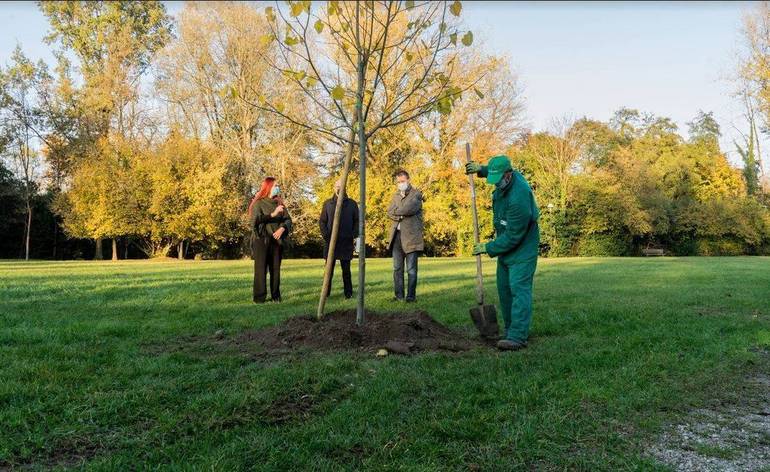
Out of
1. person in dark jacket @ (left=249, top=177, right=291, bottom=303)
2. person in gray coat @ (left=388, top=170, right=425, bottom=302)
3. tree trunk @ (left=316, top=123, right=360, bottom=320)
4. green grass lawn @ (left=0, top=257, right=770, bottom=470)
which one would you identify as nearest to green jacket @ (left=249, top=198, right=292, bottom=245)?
person in dark jacket @ (left=249, top=177, right=291, bottom=303)

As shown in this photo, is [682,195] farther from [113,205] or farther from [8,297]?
[8,297]

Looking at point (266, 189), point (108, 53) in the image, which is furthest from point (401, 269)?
point (108, 53)

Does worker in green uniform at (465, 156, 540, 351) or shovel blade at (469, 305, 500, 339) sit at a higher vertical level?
worker in green uniform at (465, 156, 540, 351)

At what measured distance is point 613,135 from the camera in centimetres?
4872

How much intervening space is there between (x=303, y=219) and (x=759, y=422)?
29263 mm

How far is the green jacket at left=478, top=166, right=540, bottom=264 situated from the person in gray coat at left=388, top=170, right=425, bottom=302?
10.3 feet

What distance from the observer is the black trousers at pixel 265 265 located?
8.28 metres

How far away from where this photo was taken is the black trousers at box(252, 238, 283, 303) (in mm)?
8281

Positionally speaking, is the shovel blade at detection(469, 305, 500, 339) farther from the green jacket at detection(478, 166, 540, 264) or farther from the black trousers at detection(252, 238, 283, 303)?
the black trousers at detection(252, 238, 283, 303)

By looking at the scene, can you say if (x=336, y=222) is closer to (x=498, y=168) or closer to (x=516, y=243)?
(x=498, y=168)

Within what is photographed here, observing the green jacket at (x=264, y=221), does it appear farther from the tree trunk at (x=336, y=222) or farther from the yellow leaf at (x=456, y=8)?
the yellow leaf at (x=456, y=8)

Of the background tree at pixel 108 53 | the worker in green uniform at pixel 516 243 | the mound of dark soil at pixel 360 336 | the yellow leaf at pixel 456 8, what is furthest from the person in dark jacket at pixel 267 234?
the background tree at pixel 108 53

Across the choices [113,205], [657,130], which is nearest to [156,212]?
[113,205]

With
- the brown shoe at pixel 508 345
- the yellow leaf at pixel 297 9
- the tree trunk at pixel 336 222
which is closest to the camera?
the yellow leaf at pixel 297 9
